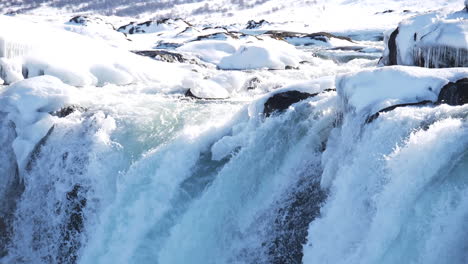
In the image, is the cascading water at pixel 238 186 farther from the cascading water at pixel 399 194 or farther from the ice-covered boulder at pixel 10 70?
the ice-covered boulder at pixel 10 70

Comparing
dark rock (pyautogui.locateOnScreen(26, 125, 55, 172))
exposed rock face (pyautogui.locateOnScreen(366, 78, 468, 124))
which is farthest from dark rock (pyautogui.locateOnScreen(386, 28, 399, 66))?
dark rock (pyautogui.locateOnScreen(26, 125, 55, 172))

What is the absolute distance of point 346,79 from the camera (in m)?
7.26

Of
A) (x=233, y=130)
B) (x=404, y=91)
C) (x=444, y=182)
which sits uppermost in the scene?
(x=404, y=91)

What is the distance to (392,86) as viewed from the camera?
6711 millimetres

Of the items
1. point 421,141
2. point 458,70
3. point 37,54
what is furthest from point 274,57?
point 421,141

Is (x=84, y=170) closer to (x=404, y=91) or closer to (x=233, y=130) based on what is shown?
(x=233, y=130)

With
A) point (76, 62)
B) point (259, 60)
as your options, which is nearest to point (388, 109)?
point (76, 62)

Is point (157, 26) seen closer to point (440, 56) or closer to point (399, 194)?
point (440, 56)

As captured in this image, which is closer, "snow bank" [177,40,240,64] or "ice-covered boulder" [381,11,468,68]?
"ice-covered boulder" [381,11,468,68]

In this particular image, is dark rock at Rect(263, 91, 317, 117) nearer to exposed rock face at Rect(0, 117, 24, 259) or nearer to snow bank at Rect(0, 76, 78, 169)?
snow bank at Rect(0, 76, 78, 169)

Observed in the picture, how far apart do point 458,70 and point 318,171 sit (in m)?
2.58

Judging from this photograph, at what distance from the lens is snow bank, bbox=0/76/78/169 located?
9208 millimetres

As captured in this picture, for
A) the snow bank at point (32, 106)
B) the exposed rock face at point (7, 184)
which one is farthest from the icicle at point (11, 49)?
the exposed rock face at point (7, 184)

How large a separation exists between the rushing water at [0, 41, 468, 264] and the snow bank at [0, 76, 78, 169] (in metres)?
0.18
